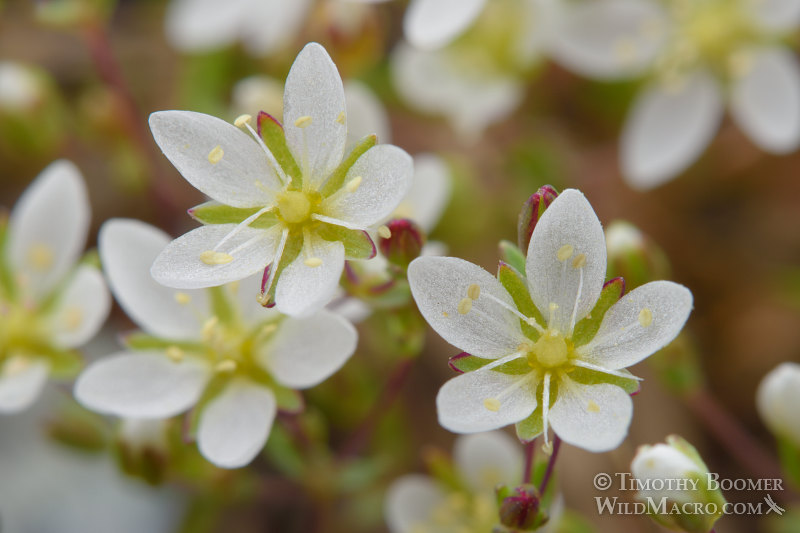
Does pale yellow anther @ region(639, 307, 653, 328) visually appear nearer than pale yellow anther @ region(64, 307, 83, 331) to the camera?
Yes

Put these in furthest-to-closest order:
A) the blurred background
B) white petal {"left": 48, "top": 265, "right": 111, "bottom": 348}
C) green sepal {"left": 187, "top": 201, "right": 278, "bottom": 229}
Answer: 1. the blurred background
2. white petal {"left": 48, "top": 265, "right": 111, "bottom": 348}
3. green sepal {"left": 187, "top": 201, "right": 278, "bottom": 229}

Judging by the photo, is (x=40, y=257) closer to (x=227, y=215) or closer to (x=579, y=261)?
(x=227, y=215)

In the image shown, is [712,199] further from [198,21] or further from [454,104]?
[198,21]

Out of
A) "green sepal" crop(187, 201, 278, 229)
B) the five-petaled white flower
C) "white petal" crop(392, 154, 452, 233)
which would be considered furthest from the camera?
the five-petaled white flower

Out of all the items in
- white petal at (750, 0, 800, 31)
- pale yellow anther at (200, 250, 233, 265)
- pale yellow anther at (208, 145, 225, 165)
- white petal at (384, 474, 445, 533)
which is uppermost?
pale yellow anther at (208, 145, 225, 165)

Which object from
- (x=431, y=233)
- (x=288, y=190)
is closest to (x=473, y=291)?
(x=288, y=190)

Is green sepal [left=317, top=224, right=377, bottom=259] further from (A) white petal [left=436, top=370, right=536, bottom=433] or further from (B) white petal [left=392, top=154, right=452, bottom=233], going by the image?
(B) white petal [left=392, top=154, right=452, bottom=233]

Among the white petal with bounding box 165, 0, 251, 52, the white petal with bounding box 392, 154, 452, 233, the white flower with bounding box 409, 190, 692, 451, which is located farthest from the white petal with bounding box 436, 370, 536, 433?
the white petal with bounding box 165, 0, 251, 52

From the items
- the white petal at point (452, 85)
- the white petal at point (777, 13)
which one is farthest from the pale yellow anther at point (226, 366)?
the white petal at point (777, 13)
